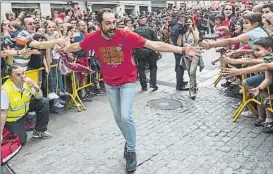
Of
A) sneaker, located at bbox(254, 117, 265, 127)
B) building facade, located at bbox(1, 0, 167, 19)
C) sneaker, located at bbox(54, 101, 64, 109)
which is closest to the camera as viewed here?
sneaker, located at bbox(254, 117, 265, 127)

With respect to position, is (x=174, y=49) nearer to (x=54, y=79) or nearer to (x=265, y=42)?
(x=265, y=42)

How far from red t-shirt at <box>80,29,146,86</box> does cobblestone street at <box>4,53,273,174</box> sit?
1156 millimetres

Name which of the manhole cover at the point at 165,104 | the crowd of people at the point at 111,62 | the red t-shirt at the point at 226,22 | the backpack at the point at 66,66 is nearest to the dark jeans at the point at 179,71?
the crowd of people at the point at 111,62

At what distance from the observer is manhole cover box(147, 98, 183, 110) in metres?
6.57

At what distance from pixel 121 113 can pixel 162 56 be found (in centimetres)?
958

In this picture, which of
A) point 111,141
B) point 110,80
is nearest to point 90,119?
point 111,141

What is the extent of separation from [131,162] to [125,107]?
72cm

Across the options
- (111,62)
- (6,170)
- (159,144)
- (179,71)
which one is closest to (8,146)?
(6,170)

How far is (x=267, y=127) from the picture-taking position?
5.07m

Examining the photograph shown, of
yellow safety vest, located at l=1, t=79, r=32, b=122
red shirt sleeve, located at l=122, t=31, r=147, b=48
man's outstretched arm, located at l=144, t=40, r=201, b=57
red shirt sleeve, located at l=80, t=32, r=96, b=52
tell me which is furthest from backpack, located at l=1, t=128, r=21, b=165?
man's outstretched arm, located at l=144, t=40, r=201, b=57

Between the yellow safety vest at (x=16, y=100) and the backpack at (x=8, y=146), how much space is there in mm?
241

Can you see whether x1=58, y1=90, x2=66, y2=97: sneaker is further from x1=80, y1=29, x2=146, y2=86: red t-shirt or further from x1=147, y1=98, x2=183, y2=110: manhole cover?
x1=80, y1=29, x2=146, y2=86: red t-shirt

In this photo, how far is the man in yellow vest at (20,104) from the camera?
445 cm

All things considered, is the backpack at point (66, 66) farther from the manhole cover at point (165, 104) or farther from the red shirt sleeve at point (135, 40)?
the red shirt sleeve at point (135, 40)
